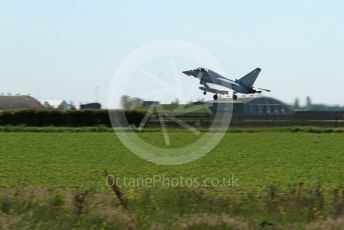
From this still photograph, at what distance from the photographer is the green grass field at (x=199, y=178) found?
1084 centimetres

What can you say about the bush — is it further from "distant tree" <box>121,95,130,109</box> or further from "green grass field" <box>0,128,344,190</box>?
"distant tree" <box>121,95,130,109</box>

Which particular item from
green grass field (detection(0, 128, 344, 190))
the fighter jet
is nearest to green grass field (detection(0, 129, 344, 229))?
green grass field (detection(0, 128, 344, 190))

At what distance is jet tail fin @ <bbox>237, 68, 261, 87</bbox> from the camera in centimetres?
2282

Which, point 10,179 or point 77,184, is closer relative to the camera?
point 77,184

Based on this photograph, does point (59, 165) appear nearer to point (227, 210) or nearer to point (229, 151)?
point (229, 151)

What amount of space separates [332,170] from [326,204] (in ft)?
38.0

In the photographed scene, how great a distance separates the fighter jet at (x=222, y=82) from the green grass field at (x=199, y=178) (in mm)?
2648

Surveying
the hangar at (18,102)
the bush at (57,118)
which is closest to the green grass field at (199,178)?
the bush at (57,118)

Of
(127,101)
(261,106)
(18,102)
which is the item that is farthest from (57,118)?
(127,101)

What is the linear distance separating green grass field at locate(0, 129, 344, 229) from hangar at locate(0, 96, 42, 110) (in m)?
56.8

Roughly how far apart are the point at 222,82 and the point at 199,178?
3078mm

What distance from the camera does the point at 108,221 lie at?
1016cm

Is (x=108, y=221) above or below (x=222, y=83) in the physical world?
below

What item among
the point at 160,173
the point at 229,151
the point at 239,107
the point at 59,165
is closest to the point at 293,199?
the point at 160,173
